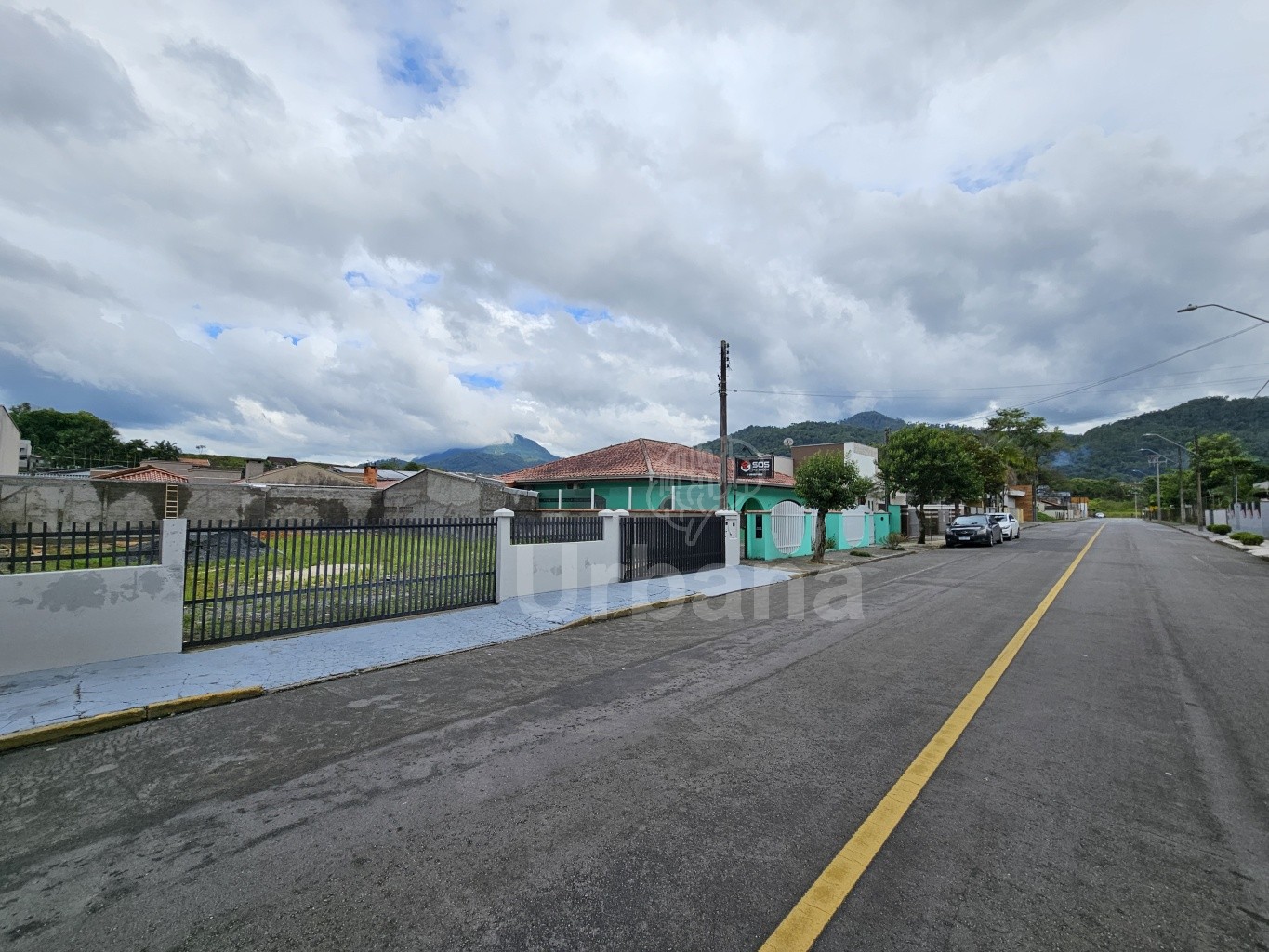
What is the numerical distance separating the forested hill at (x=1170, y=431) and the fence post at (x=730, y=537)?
64808mm

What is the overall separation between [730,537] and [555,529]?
22.1 ft

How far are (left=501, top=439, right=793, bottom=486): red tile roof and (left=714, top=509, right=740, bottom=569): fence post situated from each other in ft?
20.6

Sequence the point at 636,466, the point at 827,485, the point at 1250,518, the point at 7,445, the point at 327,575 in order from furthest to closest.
→ the point at 1250,518
the point at 7,445
the point at 636,466
the point at 827,485
the point at 327,575

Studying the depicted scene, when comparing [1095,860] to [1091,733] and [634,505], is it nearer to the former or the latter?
[1091,733]

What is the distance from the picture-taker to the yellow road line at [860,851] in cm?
229

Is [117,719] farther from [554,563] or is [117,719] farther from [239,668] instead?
[554,563]

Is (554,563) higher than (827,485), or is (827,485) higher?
(827,485)

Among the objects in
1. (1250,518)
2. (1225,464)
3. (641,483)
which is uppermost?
(1225,464)

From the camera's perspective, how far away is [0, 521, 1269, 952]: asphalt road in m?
2.41

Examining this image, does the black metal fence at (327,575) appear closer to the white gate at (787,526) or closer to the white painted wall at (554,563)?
the white painted wall at (554,563)

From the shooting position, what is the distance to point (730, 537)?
16.5 m

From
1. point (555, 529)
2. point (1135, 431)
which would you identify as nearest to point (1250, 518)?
point (555, 529)

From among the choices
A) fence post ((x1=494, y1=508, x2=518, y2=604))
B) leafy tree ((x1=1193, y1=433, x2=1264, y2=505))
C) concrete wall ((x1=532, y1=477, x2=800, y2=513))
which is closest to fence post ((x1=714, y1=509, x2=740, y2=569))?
concrete wall ((x1=532, y1=477, x2=800, y2=513))

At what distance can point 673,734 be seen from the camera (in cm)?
441
